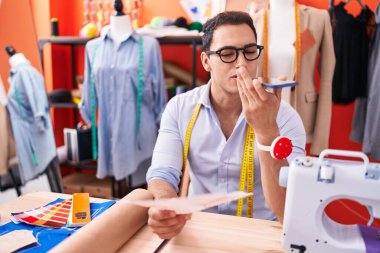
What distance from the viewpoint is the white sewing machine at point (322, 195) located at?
87 centimetres

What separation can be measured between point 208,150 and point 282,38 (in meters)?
1.22

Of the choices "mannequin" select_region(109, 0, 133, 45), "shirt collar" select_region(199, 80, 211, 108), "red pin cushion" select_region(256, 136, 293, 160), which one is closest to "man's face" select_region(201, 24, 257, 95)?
"shirt collar" select_region(199, 80, 211, 108)

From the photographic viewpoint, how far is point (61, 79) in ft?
13.7

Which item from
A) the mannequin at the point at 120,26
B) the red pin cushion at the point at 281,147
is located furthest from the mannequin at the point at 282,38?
the red pin cushion at the point at 281,147

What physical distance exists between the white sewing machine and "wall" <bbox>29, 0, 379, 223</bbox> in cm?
233

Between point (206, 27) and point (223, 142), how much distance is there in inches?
19.9

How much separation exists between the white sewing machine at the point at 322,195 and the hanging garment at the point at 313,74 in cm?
155

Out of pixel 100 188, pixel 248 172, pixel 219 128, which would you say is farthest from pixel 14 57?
pixel 248 172

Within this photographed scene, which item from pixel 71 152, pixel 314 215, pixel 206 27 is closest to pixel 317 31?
pixel 206 27

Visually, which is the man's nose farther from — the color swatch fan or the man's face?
the color swatch fan

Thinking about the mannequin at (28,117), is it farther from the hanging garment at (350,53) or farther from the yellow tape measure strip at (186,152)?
the hanging garment at (350,53)

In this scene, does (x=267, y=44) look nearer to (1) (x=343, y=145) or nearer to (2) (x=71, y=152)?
(1) (x=343, y=145)

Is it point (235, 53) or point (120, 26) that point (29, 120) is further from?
point (235, 53)

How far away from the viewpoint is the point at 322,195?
0.90 meters
